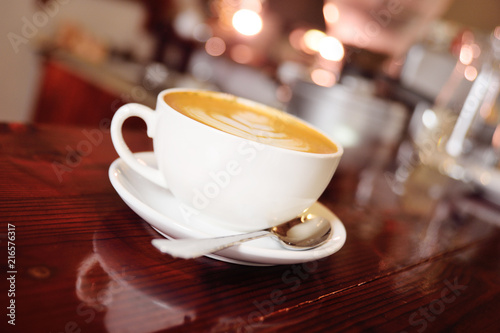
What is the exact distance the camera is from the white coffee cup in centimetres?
38

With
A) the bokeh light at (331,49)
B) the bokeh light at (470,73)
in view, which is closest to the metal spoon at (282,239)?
the bokeh light at (470,73)

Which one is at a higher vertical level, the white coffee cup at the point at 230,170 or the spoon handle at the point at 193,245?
the white coffee cup at the point at 230,170

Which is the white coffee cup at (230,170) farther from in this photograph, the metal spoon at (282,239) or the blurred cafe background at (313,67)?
the blurred cafe background at (313,67)

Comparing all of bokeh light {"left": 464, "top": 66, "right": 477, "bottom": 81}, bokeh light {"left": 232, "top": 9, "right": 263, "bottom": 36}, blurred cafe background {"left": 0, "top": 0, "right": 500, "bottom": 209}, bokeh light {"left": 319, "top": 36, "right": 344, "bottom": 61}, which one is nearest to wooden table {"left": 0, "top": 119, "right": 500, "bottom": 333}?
blurred cafe background {"left": 0, "top": 0, "right": 500, "bottom": 209}

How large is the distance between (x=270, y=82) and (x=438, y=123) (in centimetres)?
173

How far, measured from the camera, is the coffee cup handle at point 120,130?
0.43 metres

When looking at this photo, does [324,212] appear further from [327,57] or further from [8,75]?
[327,57]

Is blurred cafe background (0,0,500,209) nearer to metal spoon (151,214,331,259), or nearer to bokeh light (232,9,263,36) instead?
bokeh light (232,9,263,36)

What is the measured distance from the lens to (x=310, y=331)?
32 centimetres

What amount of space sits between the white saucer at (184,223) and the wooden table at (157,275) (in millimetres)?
22

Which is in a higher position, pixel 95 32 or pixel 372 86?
pixel 372 86

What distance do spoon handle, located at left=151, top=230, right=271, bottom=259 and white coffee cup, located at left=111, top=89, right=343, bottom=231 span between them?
0.15 ft

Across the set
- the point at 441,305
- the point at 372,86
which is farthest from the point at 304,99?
the point at 441,305

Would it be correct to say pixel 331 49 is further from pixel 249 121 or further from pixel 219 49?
pixel 249 121
